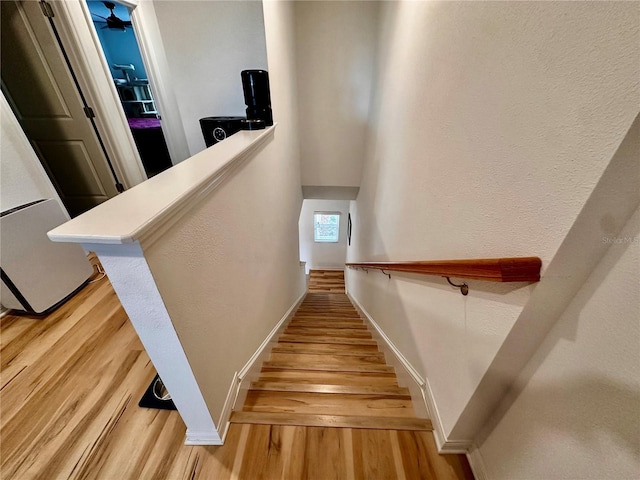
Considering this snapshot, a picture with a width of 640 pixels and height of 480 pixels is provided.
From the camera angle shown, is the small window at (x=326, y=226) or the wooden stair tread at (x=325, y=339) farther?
the small window at (x=326, y=226)

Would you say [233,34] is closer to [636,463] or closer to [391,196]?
[391,196]

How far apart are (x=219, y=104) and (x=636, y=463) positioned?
3.34m

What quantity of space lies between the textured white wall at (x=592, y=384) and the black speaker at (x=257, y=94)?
181 cm

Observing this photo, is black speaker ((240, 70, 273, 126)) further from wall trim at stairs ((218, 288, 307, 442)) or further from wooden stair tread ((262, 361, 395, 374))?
wooden stair tread ((262, 361, 395, 374))

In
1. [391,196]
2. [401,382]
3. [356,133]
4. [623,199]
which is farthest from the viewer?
[356,133]

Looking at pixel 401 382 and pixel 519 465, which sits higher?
pixel 519 465

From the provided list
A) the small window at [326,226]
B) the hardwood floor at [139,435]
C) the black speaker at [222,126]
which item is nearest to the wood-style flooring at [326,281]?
the small window at [326,226]

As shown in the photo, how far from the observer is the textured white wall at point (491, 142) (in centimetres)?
46

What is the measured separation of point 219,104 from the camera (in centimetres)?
259

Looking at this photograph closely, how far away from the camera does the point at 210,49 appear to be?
239 cm

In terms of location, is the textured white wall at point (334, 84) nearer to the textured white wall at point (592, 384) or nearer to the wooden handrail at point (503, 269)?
the wooden handrail at point (503, 269)

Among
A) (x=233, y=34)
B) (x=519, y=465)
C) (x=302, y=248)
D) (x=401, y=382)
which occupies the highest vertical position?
(x=233, y=34)

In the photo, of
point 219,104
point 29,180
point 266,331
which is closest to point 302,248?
point 219,104

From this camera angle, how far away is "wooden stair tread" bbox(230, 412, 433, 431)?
109cm
